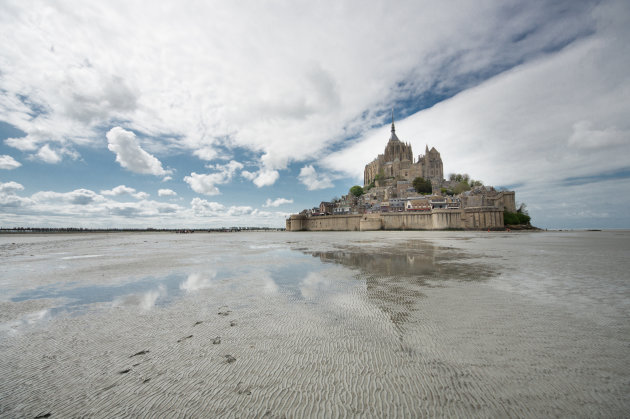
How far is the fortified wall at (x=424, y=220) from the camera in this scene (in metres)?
48.0

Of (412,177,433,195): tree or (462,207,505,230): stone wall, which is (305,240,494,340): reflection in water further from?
(412,177,433,195): tree

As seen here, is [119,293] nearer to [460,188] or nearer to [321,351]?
[321,351]

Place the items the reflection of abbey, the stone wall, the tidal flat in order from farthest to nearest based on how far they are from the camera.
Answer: the reflection of abbey → the stone wall → the tidal flat

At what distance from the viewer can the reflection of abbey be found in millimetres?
50250

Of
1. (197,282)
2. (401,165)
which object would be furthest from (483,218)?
(197,282)

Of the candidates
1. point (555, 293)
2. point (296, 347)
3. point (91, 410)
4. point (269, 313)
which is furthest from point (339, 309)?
point (555, 293)

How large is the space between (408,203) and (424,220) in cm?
651

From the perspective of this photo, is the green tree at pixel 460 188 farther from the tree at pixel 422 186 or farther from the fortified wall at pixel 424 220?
the fortified wall at pixel 424 220

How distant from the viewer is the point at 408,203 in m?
59.4

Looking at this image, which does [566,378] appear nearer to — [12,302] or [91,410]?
[91,410]

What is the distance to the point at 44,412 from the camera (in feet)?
6.62

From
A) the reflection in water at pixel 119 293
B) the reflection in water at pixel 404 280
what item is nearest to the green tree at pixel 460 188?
the reflection in water at pixel 404 280

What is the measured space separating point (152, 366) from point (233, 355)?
34.0 inches

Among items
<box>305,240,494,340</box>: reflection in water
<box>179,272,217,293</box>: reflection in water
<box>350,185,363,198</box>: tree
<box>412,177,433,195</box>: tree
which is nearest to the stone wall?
<box>412,177,433,195</box>: tree
